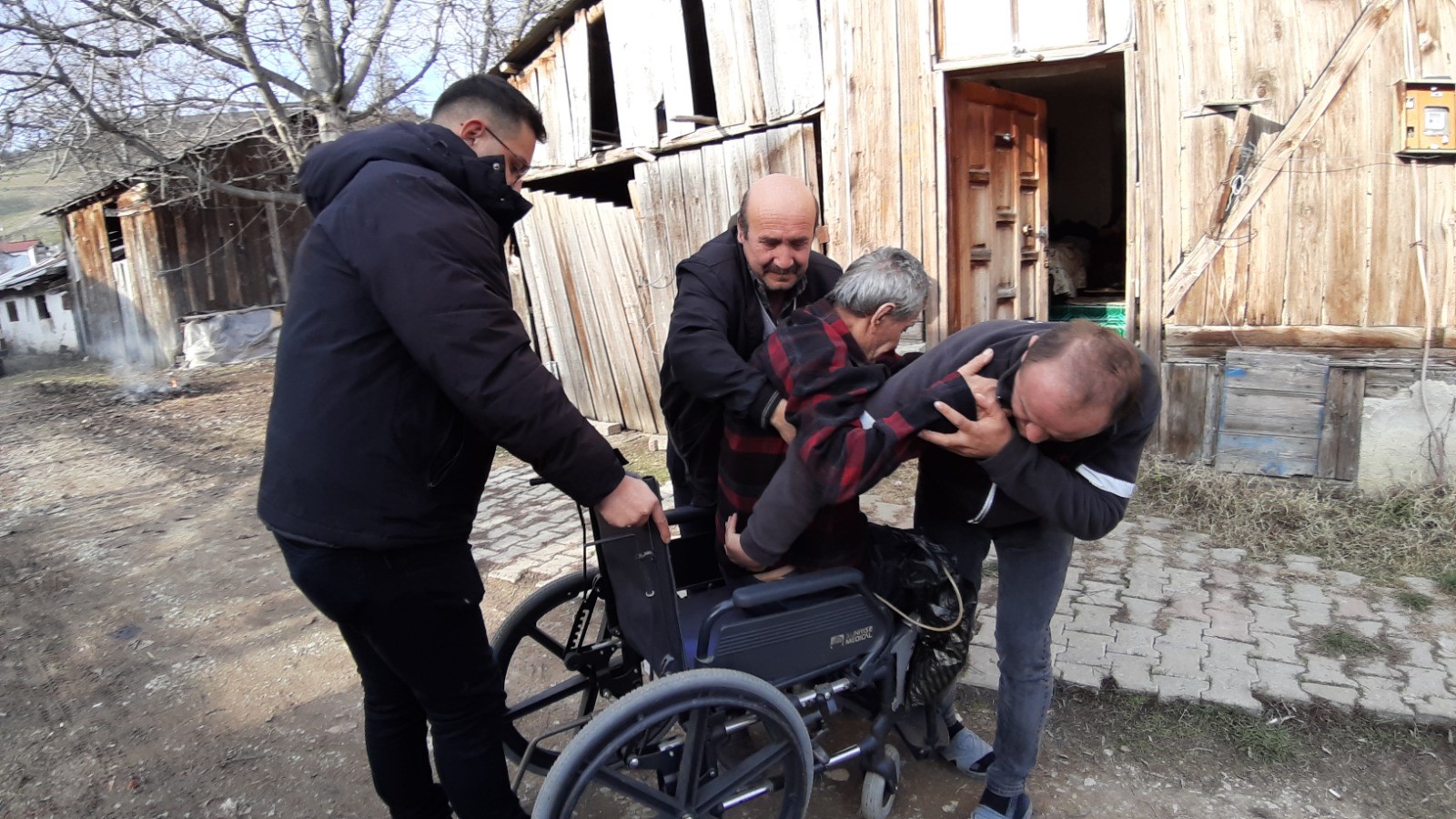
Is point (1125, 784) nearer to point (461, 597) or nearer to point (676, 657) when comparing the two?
point (676, 657)

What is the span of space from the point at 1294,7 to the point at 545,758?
527 centimetres

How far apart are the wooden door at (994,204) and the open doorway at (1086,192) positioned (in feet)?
1.01

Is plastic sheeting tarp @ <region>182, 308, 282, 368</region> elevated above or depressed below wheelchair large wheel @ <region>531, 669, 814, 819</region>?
above

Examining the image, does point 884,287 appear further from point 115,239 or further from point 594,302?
point 115,239

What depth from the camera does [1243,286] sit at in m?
4.93

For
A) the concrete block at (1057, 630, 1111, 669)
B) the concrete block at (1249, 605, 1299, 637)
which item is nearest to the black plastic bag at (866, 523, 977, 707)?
the concrete block at (1057, 630, 1111, 669)

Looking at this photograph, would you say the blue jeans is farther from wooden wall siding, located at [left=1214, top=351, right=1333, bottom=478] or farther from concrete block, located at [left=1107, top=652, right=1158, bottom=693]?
wooden wall siding, located at [left=1214, top=351, right=1333, bottom=478]

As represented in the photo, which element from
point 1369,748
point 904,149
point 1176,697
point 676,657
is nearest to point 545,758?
point 676,657

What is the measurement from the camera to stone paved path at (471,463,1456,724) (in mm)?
3051

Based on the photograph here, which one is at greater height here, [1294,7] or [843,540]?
[1294,7]

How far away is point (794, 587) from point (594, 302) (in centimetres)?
597

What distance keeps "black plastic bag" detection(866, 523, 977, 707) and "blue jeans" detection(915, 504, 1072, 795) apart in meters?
0.11

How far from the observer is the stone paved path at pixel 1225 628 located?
305 centimetres

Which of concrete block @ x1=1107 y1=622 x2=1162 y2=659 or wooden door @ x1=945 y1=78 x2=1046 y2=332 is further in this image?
wooden door @ x1=945 y1=78 x2=1046 y2=332
